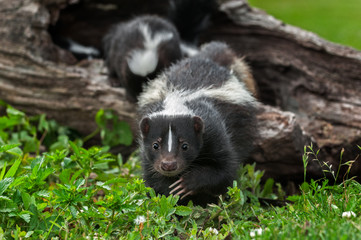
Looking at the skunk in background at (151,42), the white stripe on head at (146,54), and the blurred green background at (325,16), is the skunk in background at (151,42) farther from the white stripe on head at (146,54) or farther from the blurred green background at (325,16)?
the blurred green background at (325,16)

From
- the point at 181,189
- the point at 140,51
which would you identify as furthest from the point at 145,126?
the point at 140,51

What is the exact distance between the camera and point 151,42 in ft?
22.3

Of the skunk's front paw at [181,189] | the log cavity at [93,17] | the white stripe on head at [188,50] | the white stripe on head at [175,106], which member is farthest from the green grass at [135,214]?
the log cavity at [93,17]

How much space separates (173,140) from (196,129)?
0.25 metres

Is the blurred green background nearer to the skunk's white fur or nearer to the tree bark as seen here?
the tree bark

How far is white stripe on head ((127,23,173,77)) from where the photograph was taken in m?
6.37

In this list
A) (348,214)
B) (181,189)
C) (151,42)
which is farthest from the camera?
(151,42)

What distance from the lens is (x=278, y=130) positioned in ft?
18.6

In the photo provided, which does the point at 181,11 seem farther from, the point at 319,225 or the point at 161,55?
the point at 319,225

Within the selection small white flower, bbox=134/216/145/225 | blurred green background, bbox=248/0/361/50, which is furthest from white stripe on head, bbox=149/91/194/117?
blurred green background, bbox=248/0/361/50

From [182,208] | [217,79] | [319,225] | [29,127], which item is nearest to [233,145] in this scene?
[217,79]

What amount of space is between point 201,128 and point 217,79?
0.99 m

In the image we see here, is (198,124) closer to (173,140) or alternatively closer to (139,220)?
(173,140)

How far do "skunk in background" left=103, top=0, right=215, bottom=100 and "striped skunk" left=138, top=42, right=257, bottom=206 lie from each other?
70 cm
